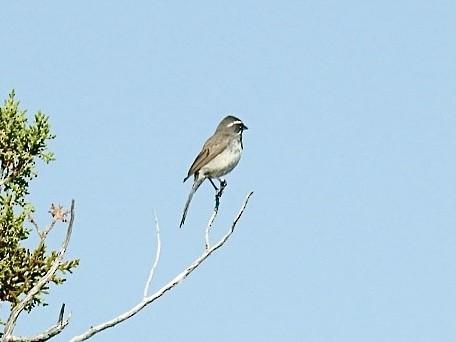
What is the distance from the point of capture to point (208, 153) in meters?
16.0

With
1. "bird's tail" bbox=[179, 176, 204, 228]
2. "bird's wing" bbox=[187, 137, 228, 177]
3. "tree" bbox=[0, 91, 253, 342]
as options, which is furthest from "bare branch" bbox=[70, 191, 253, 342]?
"bird's wing" bbox=[187, 137, 228, 177]

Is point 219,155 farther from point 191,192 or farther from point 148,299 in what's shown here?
point 148,299

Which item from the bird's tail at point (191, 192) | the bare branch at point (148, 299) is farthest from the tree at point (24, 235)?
the bird's tail at point (191, 192)

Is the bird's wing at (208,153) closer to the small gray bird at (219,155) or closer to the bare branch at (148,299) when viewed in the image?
the small gray bird at (219,155)

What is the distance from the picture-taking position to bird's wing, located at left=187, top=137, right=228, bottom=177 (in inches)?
617

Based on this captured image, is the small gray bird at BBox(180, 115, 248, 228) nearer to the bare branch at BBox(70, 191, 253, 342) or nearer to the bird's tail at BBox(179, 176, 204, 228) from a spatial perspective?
the bird's tail at BBox(179, 176, 204, 228)

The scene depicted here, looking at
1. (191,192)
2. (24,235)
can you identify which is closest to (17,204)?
(24,235)

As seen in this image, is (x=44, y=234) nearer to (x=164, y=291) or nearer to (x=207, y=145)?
(x=164, y=291)

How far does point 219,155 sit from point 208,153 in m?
0.20

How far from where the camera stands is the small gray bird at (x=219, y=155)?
1568cm

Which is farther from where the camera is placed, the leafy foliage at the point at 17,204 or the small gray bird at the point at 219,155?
the small gray bird at the point at 219,155

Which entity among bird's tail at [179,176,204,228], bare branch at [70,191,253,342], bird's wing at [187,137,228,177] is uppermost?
bird's wing at [187,137,228,177]

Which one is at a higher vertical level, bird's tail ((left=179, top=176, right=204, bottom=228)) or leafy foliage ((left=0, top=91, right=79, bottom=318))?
bird's tail ((left=179, top=176, right=204, bottom=228))

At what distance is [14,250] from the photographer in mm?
8867
